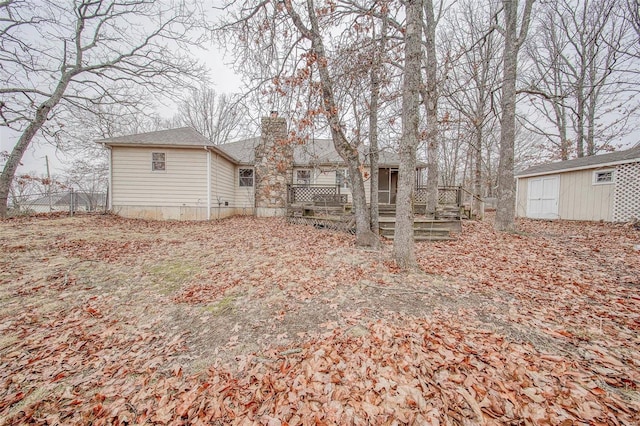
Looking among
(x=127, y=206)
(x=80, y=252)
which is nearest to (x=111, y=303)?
(x=80, y=252)

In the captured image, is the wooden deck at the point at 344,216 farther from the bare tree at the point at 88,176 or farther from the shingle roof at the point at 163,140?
the bare tree at the point at 88,176

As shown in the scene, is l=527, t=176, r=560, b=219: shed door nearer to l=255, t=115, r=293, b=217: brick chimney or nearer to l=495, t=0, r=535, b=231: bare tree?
l=495, t=0, r=535, b=231: bare tree

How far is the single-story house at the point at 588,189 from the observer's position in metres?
9.45

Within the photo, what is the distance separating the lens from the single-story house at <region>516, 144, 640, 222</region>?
945 centimetres

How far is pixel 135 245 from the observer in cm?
647

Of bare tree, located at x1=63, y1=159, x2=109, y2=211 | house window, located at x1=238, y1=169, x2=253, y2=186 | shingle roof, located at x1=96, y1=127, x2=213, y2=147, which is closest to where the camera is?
shingle roof, located at x1=96, y1=127, x2=213, y2=147

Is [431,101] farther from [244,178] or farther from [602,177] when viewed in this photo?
[244,178]

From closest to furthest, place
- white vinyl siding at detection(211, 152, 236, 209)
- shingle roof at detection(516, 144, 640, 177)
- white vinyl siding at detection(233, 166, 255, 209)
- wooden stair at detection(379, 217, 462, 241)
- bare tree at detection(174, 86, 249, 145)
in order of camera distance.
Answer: wooden stair at detection(379, 217, 462, 241) → shingle roof at detection(516, 144, 640, 177) → white vinyl siding at detection(211, 152, 236, 209) → white vinyl siding at detection(233, 166, 255, 209) → bare tree at detection(174, 86, 249, 145)

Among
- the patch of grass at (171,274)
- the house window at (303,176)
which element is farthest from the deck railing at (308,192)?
the patch of grass at (171,274)

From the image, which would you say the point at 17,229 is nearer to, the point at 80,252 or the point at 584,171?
the point at 80,252

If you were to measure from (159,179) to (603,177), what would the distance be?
19.5 meters

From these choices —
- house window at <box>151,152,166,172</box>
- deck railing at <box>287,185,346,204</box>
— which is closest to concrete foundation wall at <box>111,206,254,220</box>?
house window at <box>151,152,166,172</box>

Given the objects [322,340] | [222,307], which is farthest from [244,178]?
[322,340]

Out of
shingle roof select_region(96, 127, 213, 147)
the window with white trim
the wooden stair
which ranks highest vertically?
shingle roof select_region(96, 127, 213, 147)
